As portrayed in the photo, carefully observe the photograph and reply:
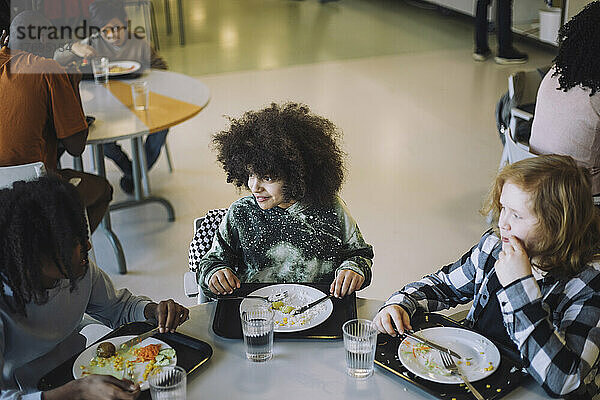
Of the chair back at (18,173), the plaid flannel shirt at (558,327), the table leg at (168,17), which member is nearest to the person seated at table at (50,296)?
the plaid flannel shirt at (558,327)

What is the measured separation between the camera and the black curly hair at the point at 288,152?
1.92 meters

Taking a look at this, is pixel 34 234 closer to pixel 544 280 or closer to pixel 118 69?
pixel 544 280

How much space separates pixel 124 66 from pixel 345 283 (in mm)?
2581

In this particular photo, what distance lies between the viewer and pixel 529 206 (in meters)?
1.57

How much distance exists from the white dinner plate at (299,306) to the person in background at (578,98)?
138 cm

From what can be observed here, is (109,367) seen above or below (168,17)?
above

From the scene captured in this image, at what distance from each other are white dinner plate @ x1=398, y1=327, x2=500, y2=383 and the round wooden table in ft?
6.32

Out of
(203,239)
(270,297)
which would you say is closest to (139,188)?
(203,239)

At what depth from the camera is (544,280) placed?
159cm

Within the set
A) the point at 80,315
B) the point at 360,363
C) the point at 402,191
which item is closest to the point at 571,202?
the point at 360,363

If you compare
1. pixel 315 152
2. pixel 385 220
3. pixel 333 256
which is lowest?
pixel 385 220

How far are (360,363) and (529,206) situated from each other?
506mm

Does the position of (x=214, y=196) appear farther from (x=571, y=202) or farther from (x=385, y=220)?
(x=571, y=202)

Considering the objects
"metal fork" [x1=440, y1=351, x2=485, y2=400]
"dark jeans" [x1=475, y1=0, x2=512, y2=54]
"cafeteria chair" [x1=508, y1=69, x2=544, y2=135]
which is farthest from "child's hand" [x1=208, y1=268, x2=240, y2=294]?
"dark jeans" [x1=475, y1=0, x2=512, y2=54]
